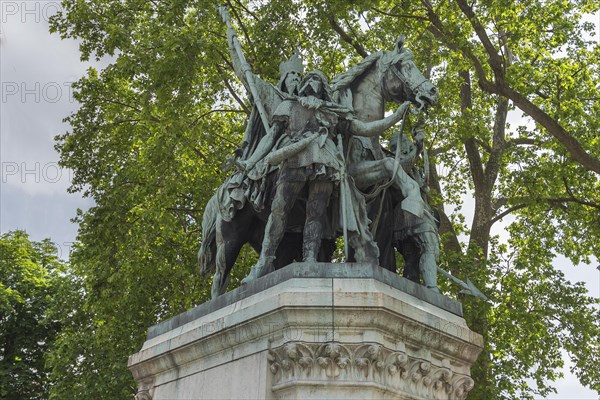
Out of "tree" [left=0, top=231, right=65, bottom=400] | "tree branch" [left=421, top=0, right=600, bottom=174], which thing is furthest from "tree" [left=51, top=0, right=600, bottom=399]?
"tree" [left=0, top=231, right=65, bottom=400]

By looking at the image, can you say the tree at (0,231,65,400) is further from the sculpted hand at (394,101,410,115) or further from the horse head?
the sculpted hand at (394,101,410,115)

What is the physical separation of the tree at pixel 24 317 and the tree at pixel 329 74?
217 inches

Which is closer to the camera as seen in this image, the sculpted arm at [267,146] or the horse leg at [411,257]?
the sculpted arm at [267,146]

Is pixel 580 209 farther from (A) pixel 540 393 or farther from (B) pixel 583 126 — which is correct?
(A) pixel 540 393

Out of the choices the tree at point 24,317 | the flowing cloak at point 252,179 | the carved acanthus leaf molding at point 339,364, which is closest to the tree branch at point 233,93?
the tree at point 24,317

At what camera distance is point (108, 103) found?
20156mm

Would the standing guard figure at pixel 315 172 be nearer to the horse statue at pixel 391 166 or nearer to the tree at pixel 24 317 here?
the horse statue at pixel 391 166

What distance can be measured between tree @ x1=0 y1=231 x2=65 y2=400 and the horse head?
54.5 ft

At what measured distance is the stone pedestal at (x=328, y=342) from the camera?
5824 mm

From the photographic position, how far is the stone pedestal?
5824 millimetres

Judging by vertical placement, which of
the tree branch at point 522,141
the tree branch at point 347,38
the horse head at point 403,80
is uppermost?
the tree branch at point 347,38

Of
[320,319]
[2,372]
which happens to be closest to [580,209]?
[320,319]

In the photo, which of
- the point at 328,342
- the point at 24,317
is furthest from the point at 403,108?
the point at 24,317

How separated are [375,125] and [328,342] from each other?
7.50 ft
